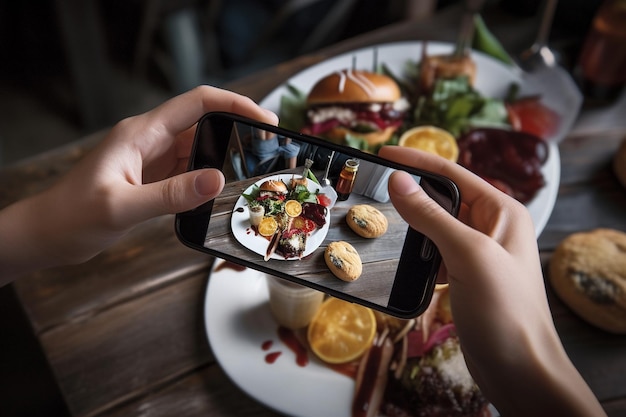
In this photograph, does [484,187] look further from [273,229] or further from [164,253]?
[164,253]

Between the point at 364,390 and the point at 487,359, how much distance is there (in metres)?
0.27

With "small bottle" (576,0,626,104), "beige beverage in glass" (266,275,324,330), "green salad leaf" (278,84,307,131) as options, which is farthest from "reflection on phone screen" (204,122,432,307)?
"small bottle" (576,0,626,104)

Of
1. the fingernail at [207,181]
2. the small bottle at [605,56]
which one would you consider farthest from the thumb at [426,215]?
the small bottle at [605,56]

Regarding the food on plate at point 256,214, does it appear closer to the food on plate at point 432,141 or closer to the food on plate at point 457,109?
the food on plate at point 432,141

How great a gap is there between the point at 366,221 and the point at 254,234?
153 mm

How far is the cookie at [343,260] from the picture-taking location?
69 centimetres

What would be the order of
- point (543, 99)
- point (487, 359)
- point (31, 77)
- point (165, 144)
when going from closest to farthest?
1. point (487, 359)
2. point (165, 144)
3. point (543, 99)
4. point (31, 77)

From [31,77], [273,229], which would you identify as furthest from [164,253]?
[31,77]

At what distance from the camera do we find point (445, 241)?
63cm

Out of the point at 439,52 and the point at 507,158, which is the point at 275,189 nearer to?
the point at 507,158

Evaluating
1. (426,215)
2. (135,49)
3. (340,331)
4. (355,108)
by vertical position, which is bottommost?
(135,49)

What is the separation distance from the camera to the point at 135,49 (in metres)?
2.22

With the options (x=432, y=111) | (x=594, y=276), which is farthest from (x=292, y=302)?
(x=432, y=111)

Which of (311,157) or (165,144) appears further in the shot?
(165,144)
